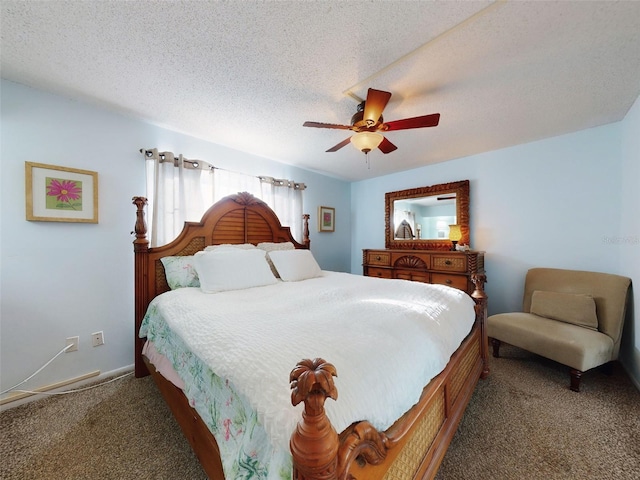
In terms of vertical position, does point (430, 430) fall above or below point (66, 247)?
below

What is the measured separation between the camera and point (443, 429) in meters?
1.25

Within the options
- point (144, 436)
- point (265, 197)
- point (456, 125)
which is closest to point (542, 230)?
point (456, 125)

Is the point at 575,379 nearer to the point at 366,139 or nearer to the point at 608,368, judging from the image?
the point at 608,368

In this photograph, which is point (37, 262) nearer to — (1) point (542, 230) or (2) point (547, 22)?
(2) point (547, 22)

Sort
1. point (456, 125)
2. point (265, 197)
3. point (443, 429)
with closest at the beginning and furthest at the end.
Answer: point (443, 429) → point (456, 125) → point (265, 197)

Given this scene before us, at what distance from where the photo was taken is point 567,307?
2225 millimetres

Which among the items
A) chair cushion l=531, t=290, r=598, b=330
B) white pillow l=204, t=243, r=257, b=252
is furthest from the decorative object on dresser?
white pillow l=204, t=243, r=257, b=252

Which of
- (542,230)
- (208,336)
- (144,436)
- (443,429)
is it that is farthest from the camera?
(542,230)

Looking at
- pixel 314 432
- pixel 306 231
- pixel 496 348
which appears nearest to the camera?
pixel 314 432

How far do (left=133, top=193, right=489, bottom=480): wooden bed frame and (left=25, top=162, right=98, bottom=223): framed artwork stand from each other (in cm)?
38

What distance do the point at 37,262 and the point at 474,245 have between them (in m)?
4.53

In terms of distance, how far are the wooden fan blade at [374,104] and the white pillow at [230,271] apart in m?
1.60

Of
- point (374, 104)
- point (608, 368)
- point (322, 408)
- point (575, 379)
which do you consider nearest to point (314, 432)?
point (322, 408)

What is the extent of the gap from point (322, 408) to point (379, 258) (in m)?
3.39
